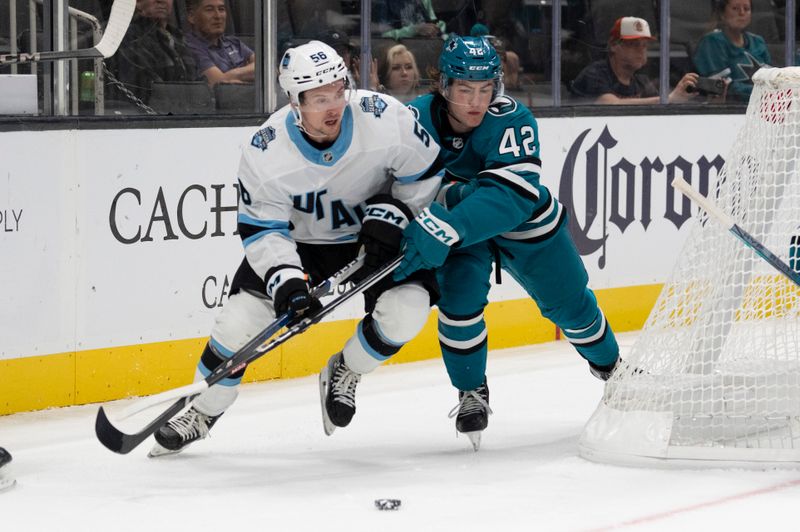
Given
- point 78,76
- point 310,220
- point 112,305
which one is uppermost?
point 78,76

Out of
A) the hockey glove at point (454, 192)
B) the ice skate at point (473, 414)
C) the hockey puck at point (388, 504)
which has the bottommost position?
the hockey puck at point (388, 504)

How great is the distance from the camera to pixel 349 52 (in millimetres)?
4898

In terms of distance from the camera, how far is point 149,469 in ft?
11.0

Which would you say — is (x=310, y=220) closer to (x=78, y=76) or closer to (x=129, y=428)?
(x=129, y=428)

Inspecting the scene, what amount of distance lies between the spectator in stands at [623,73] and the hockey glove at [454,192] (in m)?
2.15

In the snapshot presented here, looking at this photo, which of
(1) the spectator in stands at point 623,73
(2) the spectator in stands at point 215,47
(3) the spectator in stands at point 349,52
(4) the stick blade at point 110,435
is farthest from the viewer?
(1) the spectator in stands at point 623,73

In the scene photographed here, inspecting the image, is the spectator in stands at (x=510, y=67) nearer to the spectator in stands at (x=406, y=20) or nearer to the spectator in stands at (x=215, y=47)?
the spectator in stands at (x=406, y=20)

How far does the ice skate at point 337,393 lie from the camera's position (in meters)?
3.34

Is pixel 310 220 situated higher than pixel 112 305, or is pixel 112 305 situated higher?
pixel 310 220

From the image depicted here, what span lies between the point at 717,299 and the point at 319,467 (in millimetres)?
986

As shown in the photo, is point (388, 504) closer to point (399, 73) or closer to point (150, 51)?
point (150, 51)

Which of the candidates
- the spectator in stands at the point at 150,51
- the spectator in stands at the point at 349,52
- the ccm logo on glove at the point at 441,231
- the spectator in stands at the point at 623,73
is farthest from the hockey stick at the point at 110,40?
the spectator in stands at the point at 623,73

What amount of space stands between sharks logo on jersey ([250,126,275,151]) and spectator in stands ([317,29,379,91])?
154 cm

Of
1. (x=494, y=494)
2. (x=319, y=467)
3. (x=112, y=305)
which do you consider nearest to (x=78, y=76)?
(x=112, y=305)
